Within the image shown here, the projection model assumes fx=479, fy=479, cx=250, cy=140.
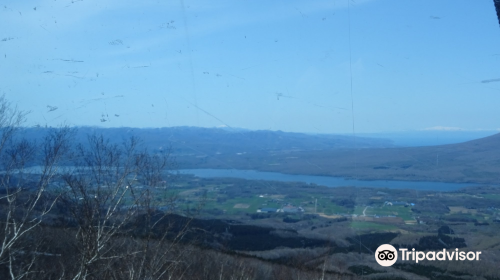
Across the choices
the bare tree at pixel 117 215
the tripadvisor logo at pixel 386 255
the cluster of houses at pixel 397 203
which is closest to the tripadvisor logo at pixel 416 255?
the tripadvisor logo at pixel 386 255

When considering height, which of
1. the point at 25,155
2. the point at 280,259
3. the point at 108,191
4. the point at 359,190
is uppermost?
the point at 25,155

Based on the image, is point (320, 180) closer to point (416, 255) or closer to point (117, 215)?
point (416, 255)

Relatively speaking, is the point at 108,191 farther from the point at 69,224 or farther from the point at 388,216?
the point at 388,216

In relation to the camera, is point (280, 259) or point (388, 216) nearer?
point (280, 259)

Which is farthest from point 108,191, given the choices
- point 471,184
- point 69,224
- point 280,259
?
point 471,184

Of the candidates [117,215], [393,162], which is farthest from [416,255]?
[393,162]

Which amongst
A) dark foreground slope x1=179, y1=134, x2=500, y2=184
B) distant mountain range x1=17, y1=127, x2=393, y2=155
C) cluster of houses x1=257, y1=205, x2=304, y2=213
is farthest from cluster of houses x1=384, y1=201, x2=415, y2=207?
distant mountain range x1=17, y1=127, x2=393, y2=155

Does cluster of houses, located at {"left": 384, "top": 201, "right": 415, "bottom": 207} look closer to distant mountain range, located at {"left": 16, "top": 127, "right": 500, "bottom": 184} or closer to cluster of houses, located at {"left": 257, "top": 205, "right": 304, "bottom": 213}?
cluster of houses, located at {"left": 257, "top": 205, "right": 304, "bottom": 213}

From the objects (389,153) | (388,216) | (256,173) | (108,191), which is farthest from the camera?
(389,153)
